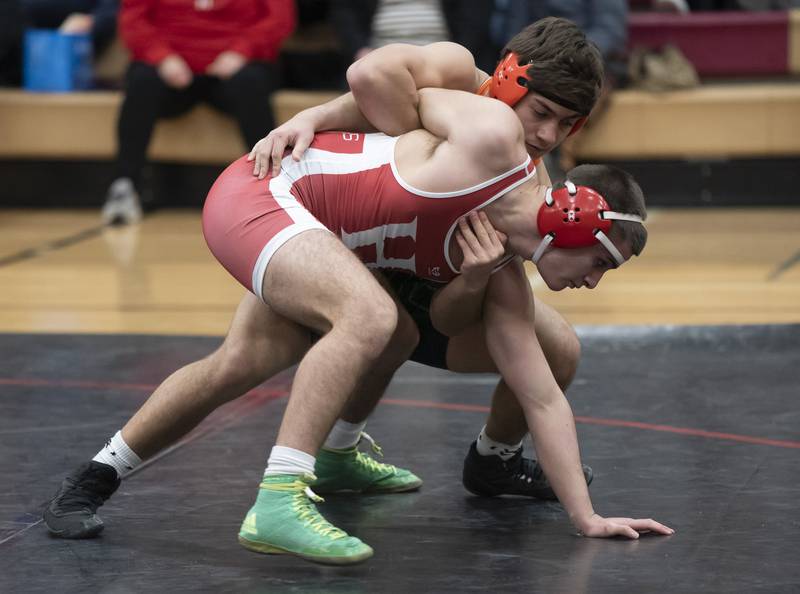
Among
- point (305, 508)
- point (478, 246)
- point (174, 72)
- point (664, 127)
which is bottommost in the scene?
point (664, 127)

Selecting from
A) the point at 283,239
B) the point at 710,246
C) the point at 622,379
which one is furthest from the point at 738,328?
the point at 283,239

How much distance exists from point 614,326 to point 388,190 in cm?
218

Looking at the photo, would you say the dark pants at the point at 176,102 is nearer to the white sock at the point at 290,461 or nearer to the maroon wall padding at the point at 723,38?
the maroon wall padding at the point at 723,38

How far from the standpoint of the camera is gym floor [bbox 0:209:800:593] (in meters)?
2.70

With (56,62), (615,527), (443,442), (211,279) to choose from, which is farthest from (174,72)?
(615,527)

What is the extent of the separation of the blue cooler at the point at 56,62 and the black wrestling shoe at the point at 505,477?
16.6ft

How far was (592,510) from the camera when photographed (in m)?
2.86

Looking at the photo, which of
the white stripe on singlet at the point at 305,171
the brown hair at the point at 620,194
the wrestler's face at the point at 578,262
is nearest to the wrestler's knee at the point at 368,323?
the white stripe on singlet at the point at 305,171

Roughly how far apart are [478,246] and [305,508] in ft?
1.92

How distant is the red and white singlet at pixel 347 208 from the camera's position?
284 cm

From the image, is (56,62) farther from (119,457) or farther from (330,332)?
(330,332)

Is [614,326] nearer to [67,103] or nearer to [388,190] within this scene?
[388,190]

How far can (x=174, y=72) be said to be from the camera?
281 inches

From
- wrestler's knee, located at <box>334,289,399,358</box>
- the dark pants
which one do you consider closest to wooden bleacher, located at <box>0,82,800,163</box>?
the dark pants
